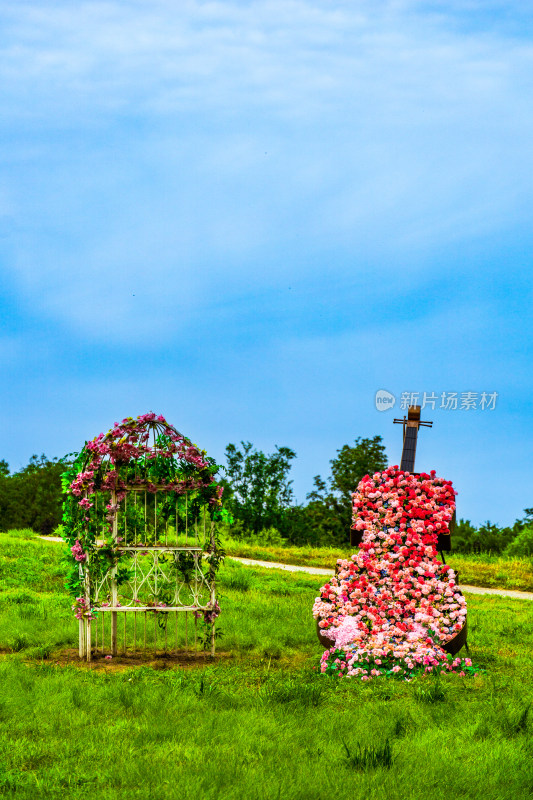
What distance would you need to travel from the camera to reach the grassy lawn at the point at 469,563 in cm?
2184

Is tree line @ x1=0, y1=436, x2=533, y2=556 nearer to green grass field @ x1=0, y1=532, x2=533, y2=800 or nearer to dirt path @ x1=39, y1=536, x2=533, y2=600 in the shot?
dirt path @ x1=39, y1=536, x2=533, y2=600

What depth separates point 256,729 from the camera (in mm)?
6660

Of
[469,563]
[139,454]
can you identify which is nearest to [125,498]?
[139,454]

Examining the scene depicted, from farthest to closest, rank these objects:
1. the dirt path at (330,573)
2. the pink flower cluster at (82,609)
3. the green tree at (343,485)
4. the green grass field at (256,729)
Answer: the green tree at (343,485) → the dirt path at (330,573) → the pink flower cluster at (82,609) → the green grass field at (256,729)

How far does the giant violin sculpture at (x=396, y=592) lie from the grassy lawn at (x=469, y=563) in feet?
39.3

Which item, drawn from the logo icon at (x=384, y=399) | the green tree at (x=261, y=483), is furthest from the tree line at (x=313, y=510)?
the logo icon at (x=384, y=399)

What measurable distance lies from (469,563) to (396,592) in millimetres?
15729

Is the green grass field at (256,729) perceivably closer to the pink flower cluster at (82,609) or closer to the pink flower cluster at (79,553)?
the pink flower cluster at (82,609)

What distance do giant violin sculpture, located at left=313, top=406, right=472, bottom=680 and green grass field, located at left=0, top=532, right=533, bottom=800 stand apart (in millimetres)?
502

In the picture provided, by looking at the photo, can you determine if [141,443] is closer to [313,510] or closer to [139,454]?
[139,454]

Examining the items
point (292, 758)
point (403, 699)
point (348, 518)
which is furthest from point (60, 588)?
point (348, 518)

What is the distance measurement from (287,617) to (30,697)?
250 inches

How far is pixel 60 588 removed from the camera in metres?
17.3

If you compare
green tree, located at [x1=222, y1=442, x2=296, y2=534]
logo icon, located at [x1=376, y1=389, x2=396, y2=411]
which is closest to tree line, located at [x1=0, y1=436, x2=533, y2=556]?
green tree, located at [x1=222, y1=442, x2=296, y2=534]
